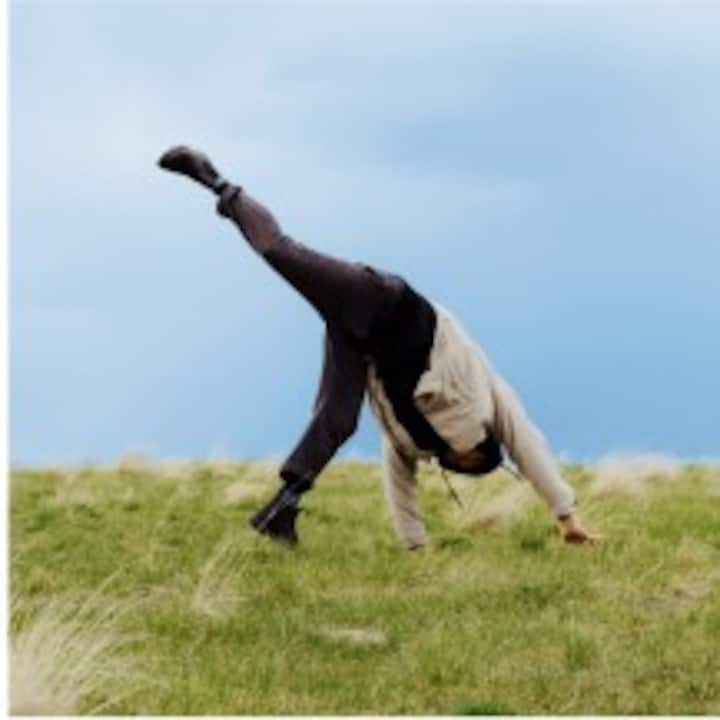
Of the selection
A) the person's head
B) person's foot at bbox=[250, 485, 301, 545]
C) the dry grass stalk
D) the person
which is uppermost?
the person

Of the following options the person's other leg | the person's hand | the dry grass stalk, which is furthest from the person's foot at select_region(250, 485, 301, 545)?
the dry grass stalk

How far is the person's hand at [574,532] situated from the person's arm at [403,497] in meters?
0.89

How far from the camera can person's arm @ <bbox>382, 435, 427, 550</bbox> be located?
10.8m

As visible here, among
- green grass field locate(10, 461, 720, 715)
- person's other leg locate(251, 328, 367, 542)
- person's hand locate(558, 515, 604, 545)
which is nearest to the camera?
green grass field locate(10, 461, 720, 715)

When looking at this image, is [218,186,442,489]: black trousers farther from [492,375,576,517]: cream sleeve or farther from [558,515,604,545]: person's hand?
[558,515,604,545]: person's hand

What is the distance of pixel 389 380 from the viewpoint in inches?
404

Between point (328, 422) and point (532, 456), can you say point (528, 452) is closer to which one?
point (532, 456)

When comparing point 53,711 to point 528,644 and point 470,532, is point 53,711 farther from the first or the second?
point 470,532

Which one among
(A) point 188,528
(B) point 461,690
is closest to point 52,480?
(A) point 188,528

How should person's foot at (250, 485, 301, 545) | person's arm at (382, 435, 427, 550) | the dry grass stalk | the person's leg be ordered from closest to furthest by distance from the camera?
the dry grass stalk → the person's leg → person's foot at (250, 485, 301, 545) → person's arm at (382, 435, 427, 550)

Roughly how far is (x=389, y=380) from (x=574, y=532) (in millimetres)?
1505

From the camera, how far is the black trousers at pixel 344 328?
9.93 meters

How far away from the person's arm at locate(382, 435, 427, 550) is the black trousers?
549mm

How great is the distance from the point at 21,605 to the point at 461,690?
122 inches
